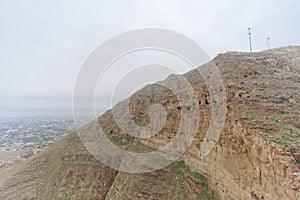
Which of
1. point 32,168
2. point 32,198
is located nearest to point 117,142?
point 32,198

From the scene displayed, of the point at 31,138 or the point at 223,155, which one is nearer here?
the point at 223,155

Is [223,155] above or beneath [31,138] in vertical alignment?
above

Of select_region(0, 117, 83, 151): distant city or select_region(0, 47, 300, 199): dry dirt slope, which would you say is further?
select_region(0, 117, 83, 151): distant city

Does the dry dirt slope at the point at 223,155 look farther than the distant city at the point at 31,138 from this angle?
No

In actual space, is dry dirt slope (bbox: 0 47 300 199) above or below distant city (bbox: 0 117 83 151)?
above

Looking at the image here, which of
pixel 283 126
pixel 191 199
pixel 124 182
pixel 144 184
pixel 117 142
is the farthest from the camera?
pixel 117 142

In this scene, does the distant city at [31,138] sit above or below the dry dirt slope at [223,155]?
below

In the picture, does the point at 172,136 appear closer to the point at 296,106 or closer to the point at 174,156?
the point at 174,156

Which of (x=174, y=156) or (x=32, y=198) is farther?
(x=32, y=198)
